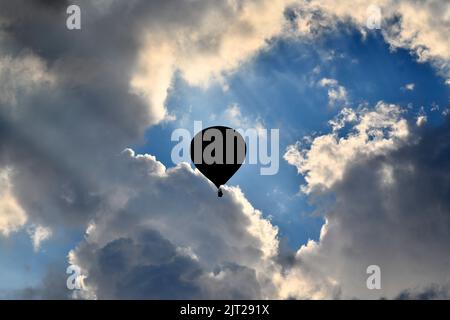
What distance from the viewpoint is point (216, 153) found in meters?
64.1

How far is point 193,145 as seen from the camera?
65125mm

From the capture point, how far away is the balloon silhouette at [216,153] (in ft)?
209

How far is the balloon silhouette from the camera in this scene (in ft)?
209
